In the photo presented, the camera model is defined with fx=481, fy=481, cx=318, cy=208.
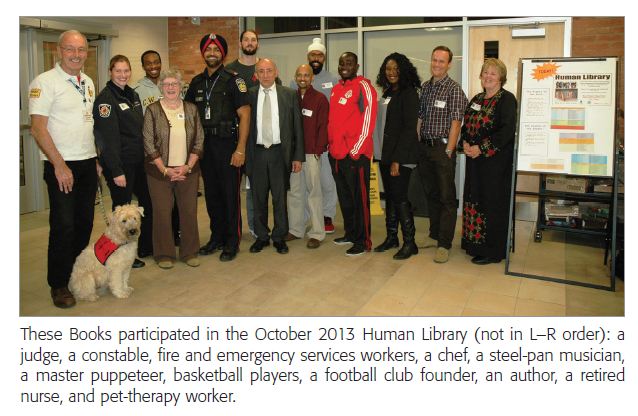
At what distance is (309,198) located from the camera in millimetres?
4461

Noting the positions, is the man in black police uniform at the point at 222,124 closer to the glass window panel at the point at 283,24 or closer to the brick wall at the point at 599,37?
the glass window panel at the point at 283,24

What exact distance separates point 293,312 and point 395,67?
2122 millimetres

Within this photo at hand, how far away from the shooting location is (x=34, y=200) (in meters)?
6.11

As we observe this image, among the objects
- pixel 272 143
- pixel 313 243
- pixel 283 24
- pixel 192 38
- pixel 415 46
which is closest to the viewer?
pixel 272 143

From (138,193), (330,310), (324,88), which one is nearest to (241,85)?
(324,88)

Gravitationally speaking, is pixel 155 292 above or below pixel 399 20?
below

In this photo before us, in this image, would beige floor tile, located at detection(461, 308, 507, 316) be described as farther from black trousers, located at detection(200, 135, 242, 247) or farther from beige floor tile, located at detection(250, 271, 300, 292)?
black trousers, located at detection(200, 135, 242, 247)

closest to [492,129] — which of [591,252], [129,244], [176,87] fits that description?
[591,252]

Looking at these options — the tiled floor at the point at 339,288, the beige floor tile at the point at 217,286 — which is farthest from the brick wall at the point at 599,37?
the beige floor tile at the point at 217,286

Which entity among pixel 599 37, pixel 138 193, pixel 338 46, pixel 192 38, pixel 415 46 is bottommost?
pixel 138 193

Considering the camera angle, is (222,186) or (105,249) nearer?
(105,249)

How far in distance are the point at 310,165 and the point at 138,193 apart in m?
1.49

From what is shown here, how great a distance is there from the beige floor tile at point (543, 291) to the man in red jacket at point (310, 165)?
1.80 metres

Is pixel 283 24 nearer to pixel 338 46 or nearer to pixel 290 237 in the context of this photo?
pixel 338 46
